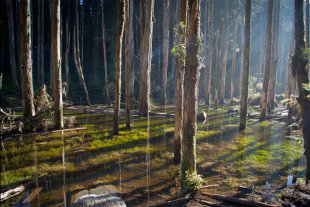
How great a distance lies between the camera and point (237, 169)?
7125 millimetres

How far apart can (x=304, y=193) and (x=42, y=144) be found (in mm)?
8731

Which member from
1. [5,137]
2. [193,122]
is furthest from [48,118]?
[193,122]

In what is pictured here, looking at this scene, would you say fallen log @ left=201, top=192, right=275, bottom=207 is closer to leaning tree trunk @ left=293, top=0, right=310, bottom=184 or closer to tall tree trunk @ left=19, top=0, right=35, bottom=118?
leaning tree trunk @ left=293, top=0, right=310, bottom=184

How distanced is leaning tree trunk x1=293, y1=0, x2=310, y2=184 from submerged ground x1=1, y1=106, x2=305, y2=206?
1432mm

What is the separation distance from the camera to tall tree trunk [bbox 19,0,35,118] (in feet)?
33.3

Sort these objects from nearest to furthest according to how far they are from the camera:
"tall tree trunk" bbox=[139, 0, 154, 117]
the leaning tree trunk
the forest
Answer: the forest → the leaning tree trunk → "tall tree trunk" bbox=[139, 0, 154, 117]

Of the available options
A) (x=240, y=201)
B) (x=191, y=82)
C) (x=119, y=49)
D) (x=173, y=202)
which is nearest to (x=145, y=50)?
(x=119, y=49)

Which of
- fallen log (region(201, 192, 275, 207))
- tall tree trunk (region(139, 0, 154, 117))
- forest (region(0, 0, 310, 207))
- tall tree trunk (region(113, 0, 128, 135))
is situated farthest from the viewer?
tall tree trunk (region(139, 0, 154, 117))

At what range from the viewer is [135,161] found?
750cm

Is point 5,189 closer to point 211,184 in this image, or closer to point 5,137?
point 5,137

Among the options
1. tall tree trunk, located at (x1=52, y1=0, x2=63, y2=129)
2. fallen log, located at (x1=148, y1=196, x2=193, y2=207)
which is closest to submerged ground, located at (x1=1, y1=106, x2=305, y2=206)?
fallen log, located at (x1=148, y1=196, x2=193, y2=207)

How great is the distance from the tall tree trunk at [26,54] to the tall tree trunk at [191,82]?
27.5 ft

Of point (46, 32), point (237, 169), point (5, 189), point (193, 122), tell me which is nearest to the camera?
A: point (5, 189)

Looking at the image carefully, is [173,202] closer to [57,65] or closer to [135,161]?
[135,161]
